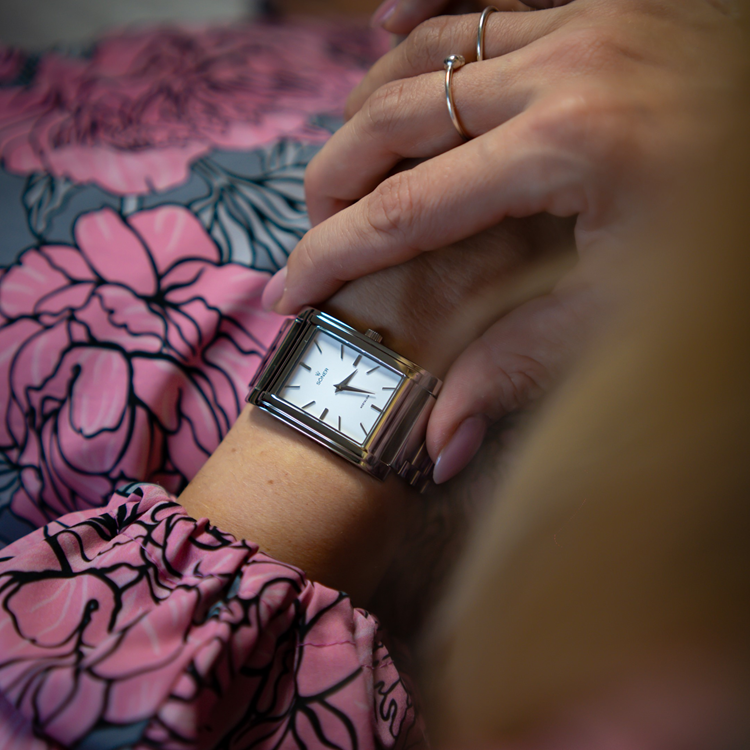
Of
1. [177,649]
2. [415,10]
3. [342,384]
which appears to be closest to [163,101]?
[415,10]

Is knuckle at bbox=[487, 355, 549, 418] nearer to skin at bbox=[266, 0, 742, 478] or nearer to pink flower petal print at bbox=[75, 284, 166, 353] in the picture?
skin at bbox=[266, 0, 742, 478]

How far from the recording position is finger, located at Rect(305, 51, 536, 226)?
1.84ft

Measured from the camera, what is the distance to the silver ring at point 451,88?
59 cm

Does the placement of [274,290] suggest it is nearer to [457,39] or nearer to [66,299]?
[66,299]

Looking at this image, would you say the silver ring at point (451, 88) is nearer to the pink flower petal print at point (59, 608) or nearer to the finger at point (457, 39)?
the finger at point (457, 39)

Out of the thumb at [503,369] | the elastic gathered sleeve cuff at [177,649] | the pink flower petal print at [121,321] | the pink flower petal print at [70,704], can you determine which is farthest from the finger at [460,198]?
the pink flower petal print at [70,704]

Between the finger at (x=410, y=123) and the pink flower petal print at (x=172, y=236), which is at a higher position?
the finger at (x=410, y=123)

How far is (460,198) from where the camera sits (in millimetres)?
516

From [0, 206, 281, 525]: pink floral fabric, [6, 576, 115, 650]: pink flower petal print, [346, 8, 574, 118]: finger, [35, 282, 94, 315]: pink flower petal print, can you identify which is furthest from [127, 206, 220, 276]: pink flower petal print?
[6, 576, 115, 650]: pink flower petal print

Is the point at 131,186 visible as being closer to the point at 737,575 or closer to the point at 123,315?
the point at 123,315

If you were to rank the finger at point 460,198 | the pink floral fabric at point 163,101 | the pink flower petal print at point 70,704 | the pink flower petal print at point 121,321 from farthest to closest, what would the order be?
the pink floral fabric at point 163,101 → the pink flower petal print at point 121,321 → the finger at point 460,198 → the pink flower petal print at point 70,704

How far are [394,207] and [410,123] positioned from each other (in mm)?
134

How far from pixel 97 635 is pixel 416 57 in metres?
0.74

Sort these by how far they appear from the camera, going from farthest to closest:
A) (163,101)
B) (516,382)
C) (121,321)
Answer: (163,101)
(121,321)
(516,382)
